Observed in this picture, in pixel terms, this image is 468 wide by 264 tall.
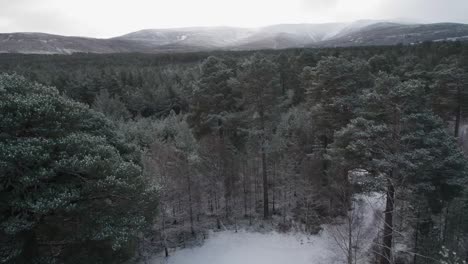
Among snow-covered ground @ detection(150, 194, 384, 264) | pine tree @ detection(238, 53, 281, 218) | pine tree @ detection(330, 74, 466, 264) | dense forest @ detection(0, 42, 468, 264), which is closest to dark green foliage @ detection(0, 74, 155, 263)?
dense forest @ detection(0, 42, 468, 264)

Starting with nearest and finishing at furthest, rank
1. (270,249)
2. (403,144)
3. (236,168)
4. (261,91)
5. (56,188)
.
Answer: (56,188) → (403,144) → (270,249) → (261,91) → (236,168)

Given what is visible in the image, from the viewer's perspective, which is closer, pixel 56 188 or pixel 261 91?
pixel 56 188

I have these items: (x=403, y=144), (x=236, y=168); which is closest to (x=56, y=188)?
(x=403, y=144)

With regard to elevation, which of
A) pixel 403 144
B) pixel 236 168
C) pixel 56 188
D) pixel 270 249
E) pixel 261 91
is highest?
pixel 261 91

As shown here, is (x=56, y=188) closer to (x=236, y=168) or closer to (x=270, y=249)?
(x=270, y=249)

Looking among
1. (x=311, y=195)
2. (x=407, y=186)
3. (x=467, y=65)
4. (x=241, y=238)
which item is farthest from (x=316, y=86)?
(x=467, y=65)

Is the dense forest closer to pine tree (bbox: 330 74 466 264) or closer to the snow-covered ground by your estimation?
pine tree (bbox: 330 74 466 264)
